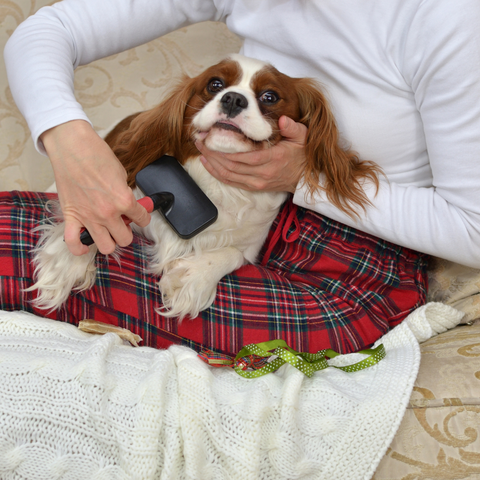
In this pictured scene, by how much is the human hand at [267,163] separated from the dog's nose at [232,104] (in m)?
0.10

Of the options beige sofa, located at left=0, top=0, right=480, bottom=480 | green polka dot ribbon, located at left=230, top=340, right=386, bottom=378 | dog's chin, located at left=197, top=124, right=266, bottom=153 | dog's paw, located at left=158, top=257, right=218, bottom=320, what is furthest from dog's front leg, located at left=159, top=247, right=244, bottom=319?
beige sofa, located at left=0, top=0, right=480, bottom=480

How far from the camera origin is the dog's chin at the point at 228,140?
3.23 feet

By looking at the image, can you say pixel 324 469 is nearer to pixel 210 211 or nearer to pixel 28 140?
pixel 210 211

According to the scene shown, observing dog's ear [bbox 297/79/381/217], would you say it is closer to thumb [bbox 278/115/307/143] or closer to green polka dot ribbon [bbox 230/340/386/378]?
thumb [bbox 278/115/307/143]

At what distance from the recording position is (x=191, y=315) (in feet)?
3.41

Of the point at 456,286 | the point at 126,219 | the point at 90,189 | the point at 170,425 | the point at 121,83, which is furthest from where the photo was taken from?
the point at 121,83

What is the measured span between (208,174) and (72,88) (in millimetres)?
370

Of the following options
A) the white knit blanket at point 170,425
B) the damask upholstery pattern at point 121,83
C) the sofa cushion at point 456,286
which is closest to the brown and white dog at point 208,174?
the white knit blanket at point 170,425

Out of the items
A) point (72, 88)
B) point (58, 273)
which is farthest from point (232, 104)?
point (58, 273)

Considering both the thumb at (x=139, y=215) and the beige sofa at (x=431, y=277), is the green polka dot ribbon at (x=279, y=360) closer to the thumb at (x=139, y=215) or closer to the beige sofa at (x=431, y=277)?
the beige sofa at (x=431, y=277)

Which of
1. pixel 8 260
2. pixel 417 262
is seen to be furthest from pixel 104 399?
pixel 417 262

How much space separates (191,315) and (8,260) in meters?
0.42

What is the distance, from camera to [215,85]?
1083 millimetres

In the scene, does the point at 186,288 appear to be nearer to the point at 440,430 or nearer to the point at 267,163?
the point at 267,163
